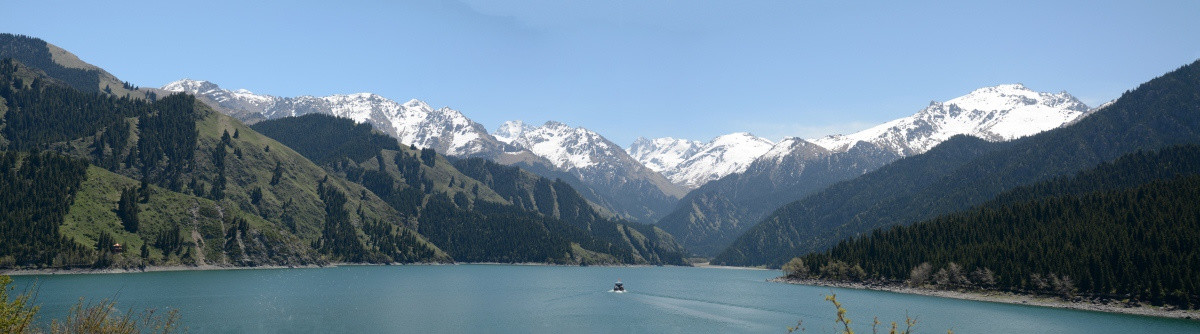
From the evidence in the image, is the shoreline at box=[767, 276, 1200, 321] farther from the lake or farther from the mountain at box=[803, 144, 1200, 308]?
the lake

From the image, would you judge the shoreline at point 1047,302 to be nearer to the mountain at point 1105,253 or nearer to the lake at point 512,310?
the mountain at point 1105,253

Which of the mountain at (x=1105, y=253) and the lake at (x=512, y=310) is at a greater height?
the mountain at (x=1105, y=253)

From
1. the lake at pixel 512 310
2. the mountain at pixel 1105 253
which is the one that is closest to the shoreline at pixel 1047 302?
the mountain at pixel 1105 253

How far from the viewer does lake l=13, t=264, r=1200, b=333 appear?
4225 inches

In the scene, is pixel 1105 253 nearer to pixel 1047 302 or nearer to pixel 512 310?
pixel 1047 302

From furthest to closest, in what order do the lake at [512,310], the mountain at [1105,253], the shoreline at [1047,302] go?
the mountain at [1105,253], the shoreline at [1047,302], the lake at [512,310]

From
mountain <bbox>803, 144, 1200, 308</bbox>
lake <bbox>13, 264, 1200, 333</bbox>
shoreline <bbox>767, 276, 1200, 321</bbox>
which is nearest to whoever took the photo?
lake <bbox>13, 264, 1200, 333</bbox>

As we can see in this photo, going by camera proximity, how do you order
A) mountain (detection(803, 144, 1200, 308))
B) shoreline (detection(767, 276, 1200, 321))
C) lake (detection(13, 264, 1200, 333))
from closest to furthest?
lake (detection(13, 264, 1200, 333))
shoreline (detection(767, 276, 1200, 321))
mountain (detection(803, 144, 1200, 308))

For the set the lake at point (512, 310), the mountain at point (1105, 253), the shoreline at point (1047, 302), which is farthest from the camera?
the mountain at point (1105, 253)

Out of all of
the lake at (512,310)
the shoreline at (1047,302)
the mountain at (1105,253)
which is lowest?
the lake at (512,310)

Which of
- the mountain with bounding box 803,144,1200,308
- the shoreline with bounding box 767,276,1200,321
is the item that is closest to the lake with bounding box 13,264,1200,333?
the shoreline with bounding box 767,276,1200,321

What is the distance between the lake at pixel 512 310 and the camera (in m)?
107

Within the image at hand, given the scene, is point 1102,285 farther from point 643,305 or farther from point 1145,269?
point 643,305

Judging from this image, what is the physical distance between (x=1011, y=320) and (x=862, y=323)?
2895 centimetres
